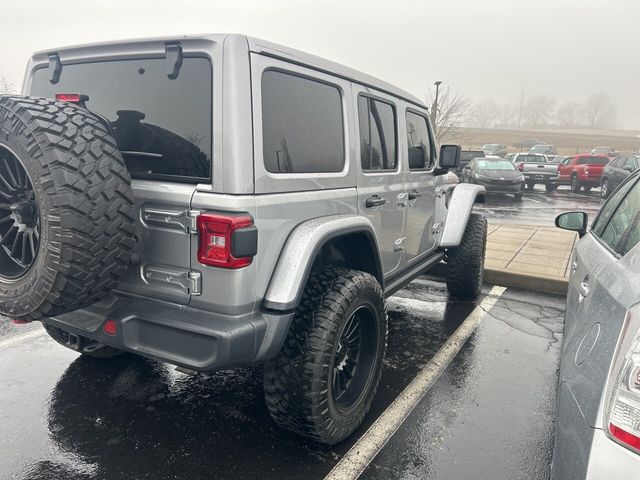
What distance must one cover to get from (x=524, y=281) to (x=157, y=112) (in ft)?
16.7

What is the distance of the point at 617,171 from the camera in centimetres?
1644

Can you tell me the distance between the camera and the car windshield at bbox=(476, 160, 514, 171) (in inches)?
701

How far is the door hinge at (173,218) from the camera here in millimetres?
2146

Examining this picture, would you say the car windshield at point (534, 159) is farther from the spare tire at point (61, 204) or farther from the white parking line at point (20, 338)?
the spare tire at point (61, 204)

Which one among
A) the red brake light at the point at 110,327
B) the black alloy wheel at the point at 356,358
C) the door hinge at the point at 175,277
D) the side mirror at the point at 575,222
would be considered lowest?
the black alloy wheel at the point at 356,358

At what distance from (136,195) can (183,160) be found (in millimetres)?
302

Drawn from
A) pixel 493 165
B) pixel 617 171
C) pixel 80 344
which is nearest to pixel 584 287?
pixel 80 344

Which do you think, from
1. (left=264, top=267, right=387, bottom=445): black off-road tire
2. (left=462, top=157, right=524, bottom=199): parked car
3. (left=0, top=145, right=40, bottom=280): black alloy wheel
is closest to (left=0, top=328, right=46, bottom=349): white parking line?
(left=0, top=145, right=40, bottom=280): black alloy wheel

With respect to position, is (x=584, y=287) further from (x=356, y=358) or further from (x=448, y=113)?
(x=448, y=113)

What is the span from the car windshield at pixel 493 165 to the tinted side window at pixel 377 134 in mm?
15384

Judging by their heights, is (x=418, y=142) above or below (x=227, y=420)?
above

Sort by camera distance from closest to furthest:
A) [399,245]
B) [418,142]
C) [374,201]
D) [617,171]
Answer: [374,201] < [399,245] < [418,142] < [617,171]

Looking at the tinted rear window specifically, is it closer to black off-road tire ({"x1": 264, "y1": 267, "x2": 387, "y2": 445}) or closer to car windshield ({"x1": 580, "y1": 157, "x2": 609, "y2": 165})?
black off-road tire ({"x1": 264, "y1": 267, "x2": 387, "y2": 445})

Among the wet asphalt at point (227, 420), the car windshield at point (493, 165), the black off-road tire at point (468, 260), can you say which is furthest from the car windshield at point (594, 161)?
the wet asphalt at point (227, 420)
